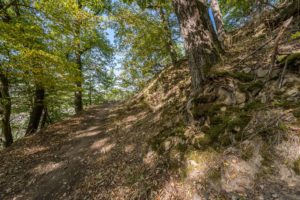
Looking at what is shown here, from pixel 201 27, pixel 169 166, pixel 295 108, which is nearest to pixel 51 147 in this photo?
pixel 169 166

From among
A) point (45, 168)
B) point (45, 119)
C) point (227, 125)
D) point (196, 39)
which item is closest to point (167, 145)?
point (227, 125)

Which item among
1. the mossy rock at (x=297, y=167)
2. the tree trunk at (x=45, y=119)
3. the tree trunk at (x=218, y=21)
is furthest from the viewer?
the tree trunk at (x=45, y=119)

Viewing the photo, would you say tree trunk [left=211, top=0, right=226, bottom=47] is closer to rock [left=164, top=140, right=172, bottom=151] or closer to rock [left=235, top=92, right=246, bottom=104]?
rock [left=235, top=92, right=246, bottom=104]

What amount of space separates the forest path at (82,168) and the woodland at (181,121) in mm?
26

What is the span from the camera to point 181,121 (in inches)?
140

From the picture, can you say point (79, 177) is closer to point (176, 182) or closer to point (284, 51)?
point (176, 182)

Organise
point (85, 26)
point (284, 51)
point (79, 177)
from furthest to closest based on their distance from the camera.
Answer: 1. point (85, 26)
2. point (79, 177)
3. point (284, 51)

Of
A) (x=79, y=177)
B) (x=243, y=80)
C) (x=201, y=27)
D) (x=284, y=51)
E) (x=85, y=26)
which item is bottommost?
(x=79, y=177)

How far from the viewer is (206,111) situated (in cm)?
306

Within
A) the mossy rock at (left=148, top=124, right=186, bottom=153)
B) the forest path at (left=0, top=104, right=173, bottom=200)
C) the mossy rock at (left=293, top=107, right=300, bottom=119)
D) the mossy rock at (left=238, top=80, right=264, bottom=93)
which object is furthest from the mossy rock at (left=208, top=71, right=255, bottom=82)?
the forest path at (left=0, top=104, right=173, bottom=200)

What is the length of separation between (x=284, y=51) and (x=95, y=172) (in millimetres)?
4713

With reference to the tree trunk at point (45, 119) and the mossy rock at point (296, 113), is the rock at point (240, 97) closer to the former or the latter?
the mossy rock at point (296, 113)

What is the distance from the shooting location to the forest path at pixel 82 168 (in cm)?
296

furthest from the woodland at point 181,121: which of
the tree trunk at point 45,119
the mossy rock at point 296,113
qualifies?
the tree trunk at point 45,119
